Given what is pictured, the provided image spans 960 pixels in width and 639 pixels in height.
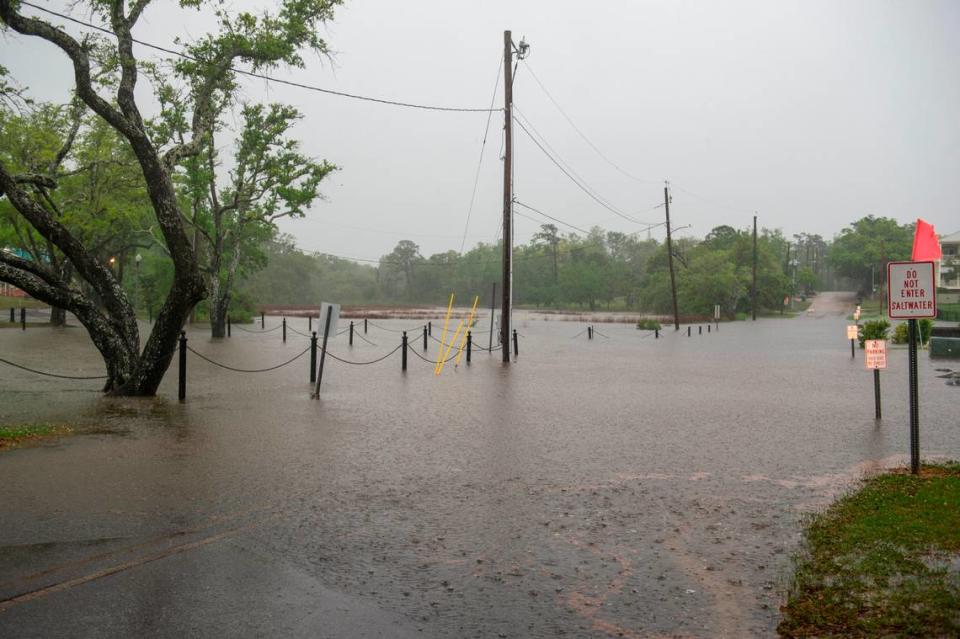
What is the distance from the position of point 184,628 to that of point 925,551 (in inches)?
198

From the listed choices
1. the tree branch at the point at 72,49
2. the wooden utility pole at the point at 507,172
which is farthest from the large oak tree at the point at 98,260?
the wooden utility pole at the point at 507,172

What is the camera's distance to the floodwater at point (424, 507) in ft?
15.3

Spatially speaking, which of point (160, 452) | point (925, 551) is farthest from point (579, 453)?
point (160, 452)

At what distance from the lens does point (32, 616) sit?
14.6 ft

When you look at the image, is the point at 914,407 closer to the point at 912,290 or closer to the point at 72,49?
the point at 912,290

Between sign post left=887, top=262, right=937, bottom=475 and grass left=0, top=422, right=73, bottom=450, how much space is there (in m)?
10.5

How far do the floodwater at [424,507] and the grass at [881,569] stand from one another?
0.24 metres

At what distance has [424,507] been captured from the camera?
6.98 meters

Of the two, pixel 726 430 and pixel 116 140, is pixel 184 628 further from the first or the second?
pixel 116 140

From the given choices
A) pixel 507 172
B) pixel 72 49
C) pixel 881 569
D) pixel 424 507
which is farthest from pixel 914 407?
pixel 507 172

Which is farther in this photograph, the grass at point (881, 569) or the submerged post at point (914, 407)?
the submerged post at point (914, 407)

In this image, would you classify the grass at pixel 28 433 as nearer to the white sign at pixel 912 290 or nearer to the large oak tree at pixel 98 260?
the large oak tree at pixel 98 260

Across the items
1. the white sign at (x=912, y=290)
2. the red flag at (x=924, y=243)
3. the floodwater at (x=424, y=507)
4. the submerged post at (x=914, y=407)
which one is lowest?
the floodwater at (x=424, y=507)

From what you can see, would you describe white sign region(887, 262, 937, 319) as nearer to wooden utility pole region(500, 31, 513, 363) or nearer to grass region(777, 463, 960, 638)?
grass region(777, 463, 960, 638)
